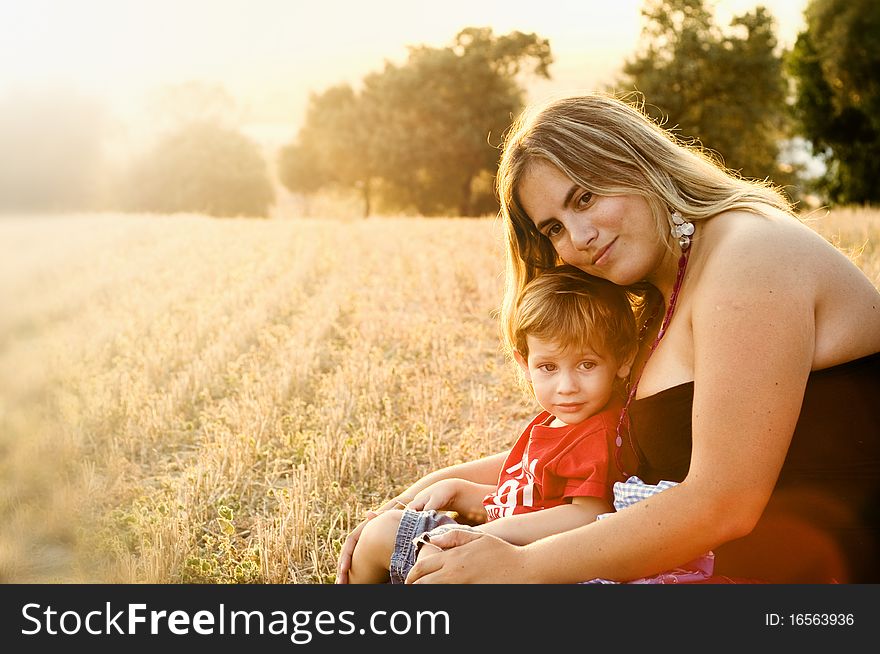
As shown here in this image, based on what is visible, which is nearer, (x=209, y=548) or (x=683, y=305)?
(x=683, y=305)

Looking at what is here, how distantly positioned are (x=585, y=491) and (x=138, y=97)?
29.3 m

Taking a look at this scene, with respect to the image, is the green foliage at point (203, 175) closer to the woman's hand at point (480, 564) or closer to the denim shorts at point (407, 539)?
the denim shorts at point (407, 539)

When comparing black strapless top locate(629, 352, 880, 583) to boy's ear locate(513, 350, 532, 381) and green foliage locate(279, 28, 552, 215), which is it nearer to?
boy's ear locate(513, 350, 532, 381)

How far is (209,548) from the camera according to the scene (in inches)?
153

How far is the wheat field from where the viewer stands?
3971 mm

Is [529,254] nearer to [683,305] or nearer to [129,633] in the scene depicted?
[683,305]

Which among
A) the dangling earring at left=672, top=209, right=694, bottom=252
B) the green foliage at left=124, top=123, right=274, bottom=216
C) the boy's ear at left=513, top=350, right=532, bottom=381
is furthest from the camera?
the green foliage at left=124, top=123, right=274, bottom=216

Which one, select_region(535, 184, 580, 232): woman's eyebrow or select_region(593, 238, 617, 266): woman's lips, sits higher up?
select_region(535, 184, 580, 232): woman's eyebrow

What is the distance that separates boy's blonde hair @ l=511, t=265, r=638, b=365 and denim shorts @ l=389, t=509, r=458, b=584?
2.45 ft

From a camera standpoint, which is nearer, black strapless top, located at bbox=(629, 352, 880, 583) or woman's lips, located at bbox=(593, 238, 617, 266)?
black strapless top, located at bbox=(629, 352, 880, 583)

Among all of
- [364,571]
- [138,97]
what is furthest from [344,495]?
[138,97]

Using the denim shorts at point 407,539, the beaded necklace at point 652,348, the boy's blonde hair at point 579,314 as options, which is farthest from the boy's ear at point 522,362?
the denim shorts at point 407,539

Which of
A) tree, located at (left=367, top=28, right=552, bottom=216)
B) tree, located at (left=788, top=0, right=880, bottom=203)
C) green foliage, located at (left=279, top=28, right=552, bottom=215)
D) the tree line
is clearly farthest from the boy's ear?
tree, located at (left=367, top=28, right=552, bottom=216)

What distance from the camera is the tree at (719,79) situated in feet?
95.1
